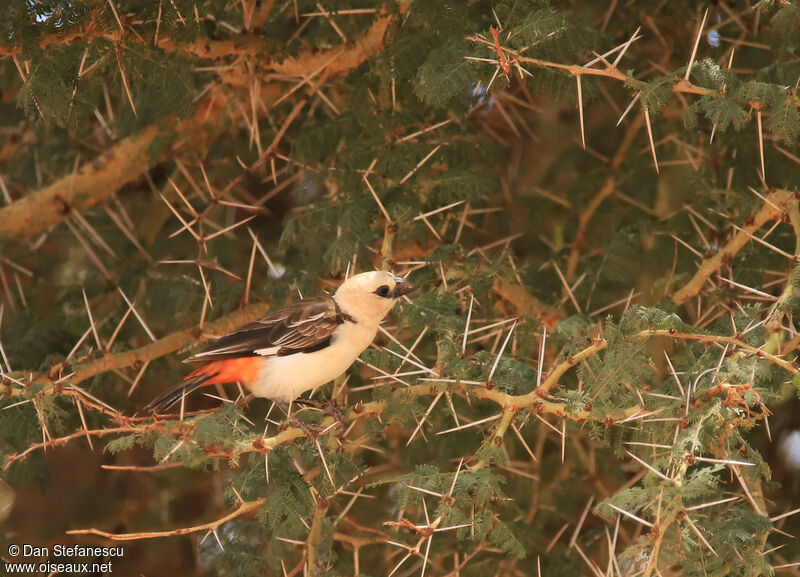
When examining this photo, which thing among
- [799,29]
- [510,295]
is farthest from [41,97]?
[799,29]

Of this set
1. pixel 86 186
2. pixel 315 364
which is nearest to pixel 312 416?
pixel 315 364

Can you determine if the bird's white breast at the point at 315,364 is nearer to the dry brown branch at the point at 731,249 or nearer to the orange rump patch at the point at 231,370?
the orange rump patch at the point at 231,370

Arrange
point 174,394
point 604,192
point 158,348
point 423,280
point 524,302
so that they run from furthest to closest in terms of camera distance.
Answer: point 604,192 < point 524,302 < point 158,348 < point 423,280 < point 174,394

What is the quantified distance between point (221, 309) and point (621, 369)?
242cm

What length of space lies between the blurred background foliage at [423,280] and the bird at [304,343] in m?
0.14

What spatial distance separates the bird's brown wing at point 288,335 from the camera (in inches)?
176

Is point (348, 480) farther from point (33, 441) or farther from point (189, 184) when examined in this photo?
point (189, 184)

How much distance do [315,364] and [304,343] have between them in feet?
0.37

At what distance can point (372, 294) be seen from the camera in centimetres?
445

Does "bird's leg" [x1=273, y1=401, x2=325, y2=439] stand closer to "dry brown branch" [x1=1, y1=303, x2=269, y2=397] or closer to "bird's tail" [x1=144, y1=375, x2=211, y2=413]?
"bird's tail" [x1=144, y1=375, x2=211, y2=413]

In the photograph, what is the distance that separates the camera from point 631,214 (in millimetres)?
6164

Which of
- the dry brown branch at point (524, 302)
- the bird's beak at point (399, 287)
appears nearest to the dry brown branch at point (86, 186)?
the bird's beak at point (399, 287)

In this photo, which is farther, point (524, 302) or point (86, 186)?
point (86, 186)

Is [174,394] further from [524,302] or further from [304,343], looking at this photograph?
[524,302]
